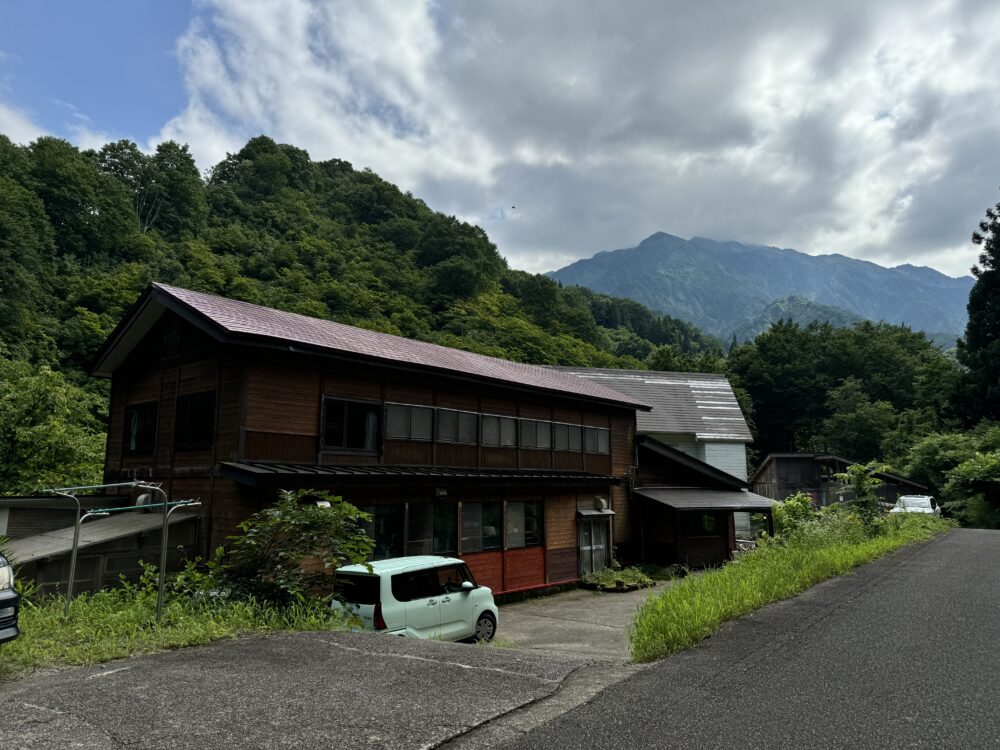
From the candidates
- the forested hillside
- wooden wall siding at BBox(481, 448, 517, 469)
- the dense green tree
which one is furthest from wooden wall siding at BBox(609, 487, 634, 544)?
the dense green tree

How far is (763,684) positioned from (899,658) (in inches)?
69.9

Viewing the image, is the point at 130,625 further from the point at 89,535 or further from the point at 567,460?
the point at 567,460

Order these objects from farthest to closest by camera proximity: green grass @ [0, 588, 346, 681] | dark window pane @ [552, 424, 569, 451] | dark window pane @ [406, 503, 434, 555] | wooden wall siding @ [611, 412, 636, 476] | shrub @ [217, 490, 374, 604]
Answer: wooden wall siding @ [611, 412, 636, 476] → dark window pane @ [552, 424, 569, 451] → dark window pane @ [406, 503, 434, 555] → shrub @ [217, 490, 374, 604] → green grass @ [0, 588, 346, 681]

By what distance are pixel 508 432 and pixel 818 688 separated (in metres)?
13.4

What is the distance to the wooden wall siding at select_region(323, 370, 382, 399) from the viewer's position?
13.7 m

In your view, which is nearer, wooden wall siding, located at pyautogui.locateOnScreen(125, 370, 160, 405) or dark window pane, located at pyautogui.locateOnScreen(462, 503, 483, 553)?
wooden wall siding, located at pyautogui.locateOnScreen(125, 370, 160, 405)

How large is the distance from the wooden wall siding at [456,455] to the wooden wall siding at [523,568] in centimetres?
264

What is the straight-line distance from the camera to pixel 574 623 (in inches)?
545

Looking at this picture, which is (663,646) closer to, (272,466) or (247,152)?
(272,466)

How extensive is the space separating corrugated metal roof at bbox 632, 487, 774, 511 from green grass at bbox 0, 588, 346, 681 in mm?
15160

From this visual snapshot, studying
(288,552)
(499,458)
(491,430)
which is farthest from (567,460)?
(288,552)

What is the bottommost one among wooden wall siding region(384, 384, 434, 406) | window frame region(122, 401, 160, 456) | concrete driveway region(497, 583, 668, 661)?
concrete driveway region(497, 583, 668, 661)

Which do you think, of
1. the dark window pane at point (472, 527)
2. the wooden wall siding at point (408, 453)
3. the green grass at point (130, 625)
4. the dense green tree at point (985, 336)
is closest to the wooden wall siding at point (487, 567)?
the dark window pane at point (472, 527)

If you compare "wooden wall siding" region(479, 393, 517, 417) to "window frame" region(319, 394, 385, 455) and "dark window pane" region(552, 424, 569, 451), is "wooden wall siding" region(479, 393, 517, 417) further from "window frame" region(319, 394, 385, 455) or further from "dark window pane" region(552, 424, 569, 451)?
"window frame" region(319, 394, 385, 455)
